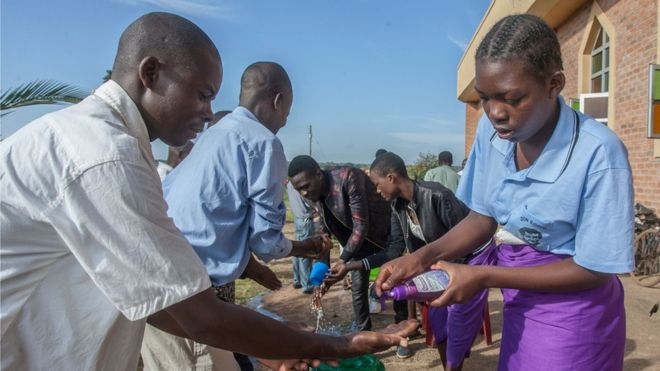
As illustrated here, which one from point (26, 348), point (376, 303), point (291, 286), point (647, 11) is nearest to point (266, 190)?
point (26, 348)

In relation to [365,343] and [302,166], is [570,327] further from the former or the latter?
[302,166]

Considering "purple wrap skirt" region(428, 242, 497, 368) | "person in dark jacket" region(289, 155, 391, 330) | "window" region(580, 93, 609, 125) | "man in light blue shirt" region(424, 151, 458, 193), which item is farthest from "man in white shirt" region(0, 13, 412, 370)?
"window" region(580, 93, 609, 125)

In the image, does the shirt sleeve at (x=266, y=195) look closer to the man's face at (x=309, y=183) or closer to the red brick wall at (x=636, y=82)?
the man's face at (x=309, y=183)

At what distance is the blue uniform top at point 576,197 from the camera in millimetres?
1420

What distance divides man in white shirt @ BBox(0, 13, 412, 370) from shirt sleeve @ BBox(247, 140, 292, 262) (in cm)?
97

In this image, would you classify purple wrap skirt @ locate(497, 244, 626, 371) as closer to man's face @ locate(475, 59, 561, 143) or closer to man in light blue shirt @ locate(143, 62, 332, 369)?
man's face @ locate(475, 59, 561, 143)

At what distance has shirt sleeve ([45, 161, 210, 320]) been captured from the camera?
1.02m

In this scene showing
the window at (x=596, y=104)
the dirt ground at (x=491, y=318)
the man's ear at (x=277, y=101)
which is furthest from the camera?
the window at (x=596, y=104)

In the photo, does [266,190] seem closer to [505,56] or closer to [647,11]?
[505,56]

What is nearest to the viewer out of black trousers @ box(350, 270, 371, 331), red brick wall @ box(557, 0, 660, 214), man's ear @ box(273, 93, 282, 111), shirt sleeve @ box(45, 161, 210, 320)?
shirt sleeve @ box(45, 161, 210, 320)

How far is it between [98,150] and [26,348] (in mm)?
504

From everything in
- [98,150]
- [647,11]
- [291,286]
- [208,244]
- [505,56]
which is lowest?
[291,286]

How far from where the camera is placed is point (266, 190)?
2.32m

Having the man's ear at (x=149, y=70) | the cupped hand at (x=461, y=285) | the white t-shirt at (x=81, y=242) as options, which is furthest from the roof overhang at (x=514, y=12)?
the white t-shirt at (x=81, y=242)
